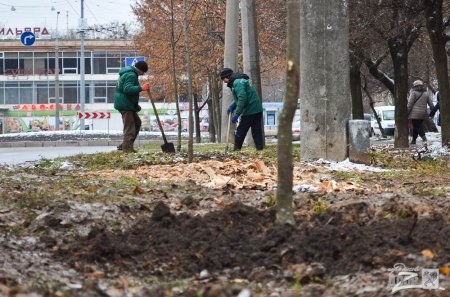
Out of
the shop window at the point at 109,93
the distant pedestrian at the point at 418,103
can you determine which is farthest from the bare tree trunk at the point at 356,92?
the shop window at the point at 109,93

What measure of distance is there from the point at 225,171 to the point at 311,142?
3.63 m

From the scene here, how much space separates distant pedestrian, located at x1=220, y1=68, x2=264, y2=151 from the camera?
61.4 ft

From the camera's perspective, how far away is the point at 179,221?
22.1 ft

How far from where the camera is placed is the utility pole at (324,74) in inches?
583

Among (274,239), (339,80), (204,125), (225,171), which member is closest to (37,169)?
(225,171)

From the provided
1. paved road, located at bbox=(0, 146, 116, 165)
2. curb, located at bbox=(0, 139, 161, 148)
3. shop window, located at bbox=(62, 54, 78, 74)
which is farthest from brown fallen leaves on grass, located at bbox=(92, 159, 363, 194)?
shop window, located at bbox=(62, 54, 78, 74)

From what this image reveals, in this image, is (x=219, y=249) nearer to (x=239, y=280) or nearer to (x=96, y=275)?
(x=239, y=280)

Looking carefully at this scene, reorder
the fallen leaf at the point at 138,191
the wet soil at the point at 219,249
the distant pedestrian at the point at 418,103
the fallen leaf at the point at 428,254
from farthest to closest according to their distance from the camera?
the distant pedestrian at the point at 418,103
the fallen leaf at the point at 138,191
the fallen leaf at the point at 428,254
the wet soil at the point at 219,249

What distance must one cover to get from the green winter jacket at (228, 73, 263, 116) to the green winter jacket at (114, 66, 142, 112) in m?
1.82

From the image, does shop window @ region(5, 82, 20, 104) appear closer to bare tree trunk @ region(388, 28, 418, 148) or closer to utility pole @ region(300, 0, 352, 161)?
bare tree trunk @ region(388, 28, 418, 148)

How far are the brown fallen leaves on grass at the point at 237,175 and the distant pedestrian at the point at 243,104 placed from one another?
546cm

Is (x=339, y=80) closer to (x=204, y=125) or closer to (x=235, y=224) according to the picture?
(x=235, y=224)

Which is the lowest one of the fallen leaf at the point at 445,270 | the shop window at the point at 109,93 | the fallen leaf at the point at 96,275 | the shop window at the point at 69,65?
the fallen leaf at the point at 96,275

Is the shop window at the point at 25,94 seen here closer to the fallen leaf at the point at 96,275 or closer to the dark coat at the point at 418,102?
the dark coat at the point at 418,102
